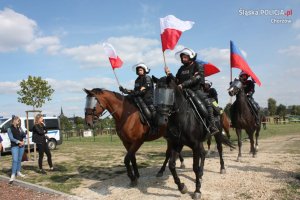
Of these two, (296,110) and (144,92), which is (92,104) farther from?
(296,110)

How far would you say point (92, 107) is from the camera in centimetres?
919

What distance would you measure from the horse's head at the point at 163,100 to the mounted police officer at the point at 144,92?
215cm

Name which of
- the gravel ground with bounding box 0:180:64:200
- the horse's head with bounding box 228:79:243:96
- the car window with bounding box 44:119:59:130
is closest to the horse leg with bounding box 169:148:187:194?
the gravel ground with bounding box 0:180:64:200

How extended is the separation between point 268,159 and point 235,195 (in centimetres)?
470

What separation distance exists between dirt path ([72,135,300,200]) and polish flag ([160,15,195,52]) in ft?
11.8

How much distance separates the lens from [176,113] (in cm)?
773

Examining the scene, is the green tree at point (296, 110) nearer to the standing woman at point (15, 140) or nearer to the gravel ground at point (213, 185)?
the gravel ground at point (213, 185)

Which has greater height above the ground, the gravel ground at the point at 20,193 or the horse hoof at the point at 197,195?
the horse hoof at the point at 197,195

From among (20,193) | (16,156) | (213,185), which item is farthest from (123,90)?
(16,156)

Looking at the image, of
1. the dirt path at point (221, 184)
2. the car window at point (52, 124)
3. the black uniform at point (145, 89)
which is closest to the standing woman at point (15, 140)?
the dirt path at point (221, 184)

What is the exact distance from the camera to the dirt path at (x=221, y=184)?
310 inches

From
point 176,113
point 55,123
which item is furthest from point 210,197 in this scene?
point 55,123

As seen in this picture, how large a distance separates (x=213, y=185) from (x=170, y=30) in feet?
13.4

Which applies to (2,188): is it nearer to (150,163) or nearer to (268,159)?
(150,163)
